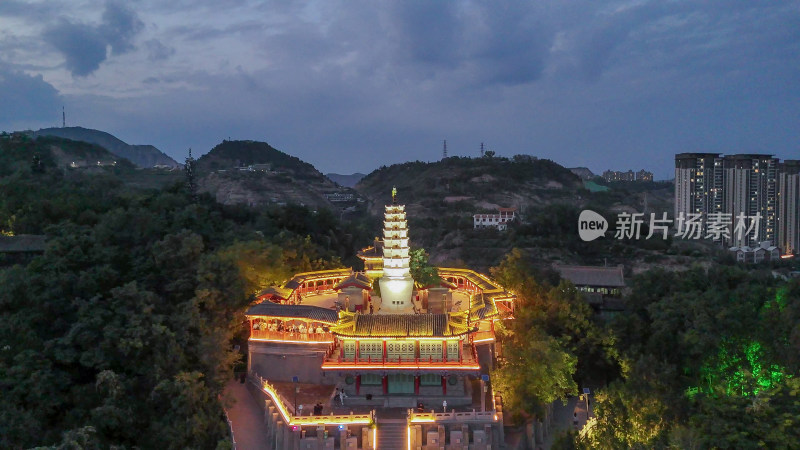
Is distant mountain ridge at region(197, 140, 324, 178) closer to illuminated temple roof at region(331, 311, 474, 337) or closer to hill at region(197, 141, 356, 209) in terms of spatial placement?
hill at region(197, 141, 356, 209)

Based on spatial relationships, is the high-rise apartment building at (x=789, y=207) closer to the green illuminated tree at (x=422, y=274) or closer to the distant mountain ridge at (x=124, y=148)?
the green illuminated tree at (x=422, y=274)

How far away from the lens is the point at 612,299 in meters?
30.4

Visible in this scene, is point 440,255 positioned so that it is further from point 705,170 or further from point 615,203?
point 615,203

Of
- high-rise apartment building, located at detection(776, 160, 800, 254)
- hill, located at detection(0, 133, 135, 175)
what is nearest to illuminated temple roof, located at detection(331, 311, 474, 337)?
hill, located at detection(0, 133, 135, 175)

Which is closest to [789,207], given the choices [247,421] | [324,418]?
[324,418]

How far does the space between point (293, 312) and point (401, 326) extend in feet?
12.6

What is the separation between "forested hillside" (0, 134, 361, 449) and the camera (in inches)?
636

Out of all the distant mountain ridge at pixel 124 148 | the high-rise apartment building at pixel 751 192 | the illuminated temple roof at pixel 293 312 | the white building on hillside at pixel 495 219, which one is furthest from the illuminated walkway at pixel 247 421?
the distant mountain ridge at pixel 124 148

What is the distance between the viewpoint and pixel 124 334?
1794cm

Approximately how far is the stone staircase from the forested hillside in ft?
14.0

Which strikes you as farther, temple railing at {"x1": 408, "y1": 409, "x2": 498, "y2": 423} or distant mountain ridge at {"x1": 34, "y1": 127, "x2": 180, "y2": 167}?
distant mountain ridge at {"x1": 34, "y1": 127, "x2": 180, "y2": 167}

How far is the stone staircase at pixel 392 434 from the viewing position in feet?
52.0

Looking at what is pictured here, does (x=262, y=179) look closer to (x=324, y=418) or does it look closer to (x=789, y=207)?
(x=789, y=207)

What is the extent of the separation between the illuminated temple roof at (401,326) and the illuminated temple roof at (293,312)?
0.59 m
